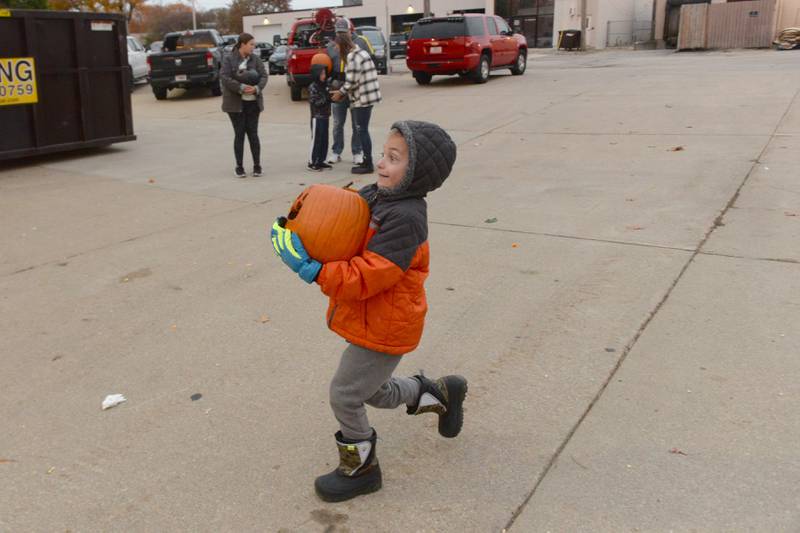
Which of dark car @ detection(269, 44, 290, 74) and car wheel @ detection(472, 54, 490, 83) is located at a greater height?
dark car @ detection(269, 44, 290, 74)

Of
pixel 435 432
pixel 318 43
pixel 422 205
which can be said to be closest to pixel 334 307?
pixel 422 205

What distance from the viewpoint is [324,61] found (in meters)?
9.51

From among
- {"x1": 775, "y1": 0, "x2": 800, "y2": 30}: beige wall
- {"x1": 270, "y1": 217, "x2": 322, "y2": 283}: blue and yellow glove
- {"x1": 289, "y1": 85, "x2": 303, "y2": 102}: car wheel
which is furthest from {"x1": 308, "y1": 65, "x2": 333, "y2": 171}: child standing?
{"x1": 775, "y1": 0, "x2": 800, "y2": 30}: beige wall

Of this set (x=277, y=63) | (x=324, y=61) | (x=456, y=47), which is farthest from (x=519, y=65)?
(x=324, y=61)

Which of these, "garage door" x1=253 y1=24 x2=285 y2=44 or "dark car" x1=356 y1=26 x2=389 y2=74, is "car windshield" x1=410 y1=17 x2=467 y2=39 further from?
"garage door" x1=253 y1=24 x2=285 y2=44

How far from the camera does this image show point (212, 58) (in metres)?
19.9

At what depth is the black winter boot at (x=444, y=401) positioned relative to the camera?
10.6 ft

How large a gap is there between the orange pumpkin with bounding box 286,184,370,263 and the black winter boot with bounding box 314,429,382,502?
0.79 meters

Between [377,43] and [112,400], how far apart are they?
62.6 feet

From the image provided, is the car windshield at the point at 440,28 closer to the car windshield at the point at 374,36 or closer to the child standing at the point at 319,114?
the car windshield at the point at 374,36

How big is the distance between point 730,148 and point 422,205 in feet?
26.7

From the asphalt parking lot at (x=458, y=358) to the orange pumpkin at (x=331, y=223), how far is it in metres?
1.05

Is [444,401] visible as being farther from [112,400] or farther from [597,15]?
[597,15]

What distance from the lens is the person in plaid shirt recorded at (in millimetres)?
9367
